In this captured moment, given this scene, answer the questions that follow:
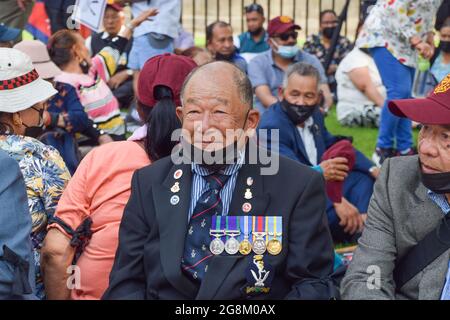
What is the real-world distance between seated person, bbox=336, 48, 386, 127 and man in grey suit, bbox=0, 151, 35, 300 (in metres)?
7.08

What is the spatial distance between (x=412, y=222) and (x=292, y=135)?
2.79 metres

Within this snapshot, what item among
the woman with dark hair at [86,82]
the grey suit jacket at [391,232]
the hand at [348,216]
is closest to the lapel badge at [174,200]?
→ the grey suit jacket at [391,232]

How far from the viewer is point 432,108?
12.0 ft

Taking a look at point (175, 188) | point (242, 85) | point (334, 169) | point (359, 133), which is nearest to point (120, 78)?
point (359, 133)

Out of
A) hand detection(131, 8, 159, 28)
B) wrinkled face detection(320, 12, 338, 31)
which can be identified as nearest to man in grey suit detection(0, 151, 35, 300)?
hand detection(131, 8, 159, 28)

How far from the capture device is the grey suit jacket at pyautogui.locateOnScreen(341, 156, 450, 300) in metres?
3.65

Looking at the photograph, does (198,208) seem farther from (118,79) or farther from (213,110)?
(118,79)

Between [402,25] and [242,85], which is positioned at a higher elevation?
[242,85]

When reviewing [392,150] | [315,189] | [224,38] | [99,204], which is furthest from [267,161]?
[224,38]

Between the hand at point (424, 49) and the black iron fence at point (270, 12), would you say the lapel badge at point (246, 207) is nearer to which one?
the hand at point (424, 49)

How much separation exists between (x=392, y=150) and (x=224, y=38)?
9.41 ft

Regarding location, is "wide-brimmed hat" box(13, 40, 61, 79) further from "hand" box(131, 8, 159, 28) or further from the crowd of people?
the crowd of people

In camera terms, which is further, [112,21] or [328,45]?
[328,45]

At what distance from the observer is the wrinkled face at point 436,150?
3627 mm
